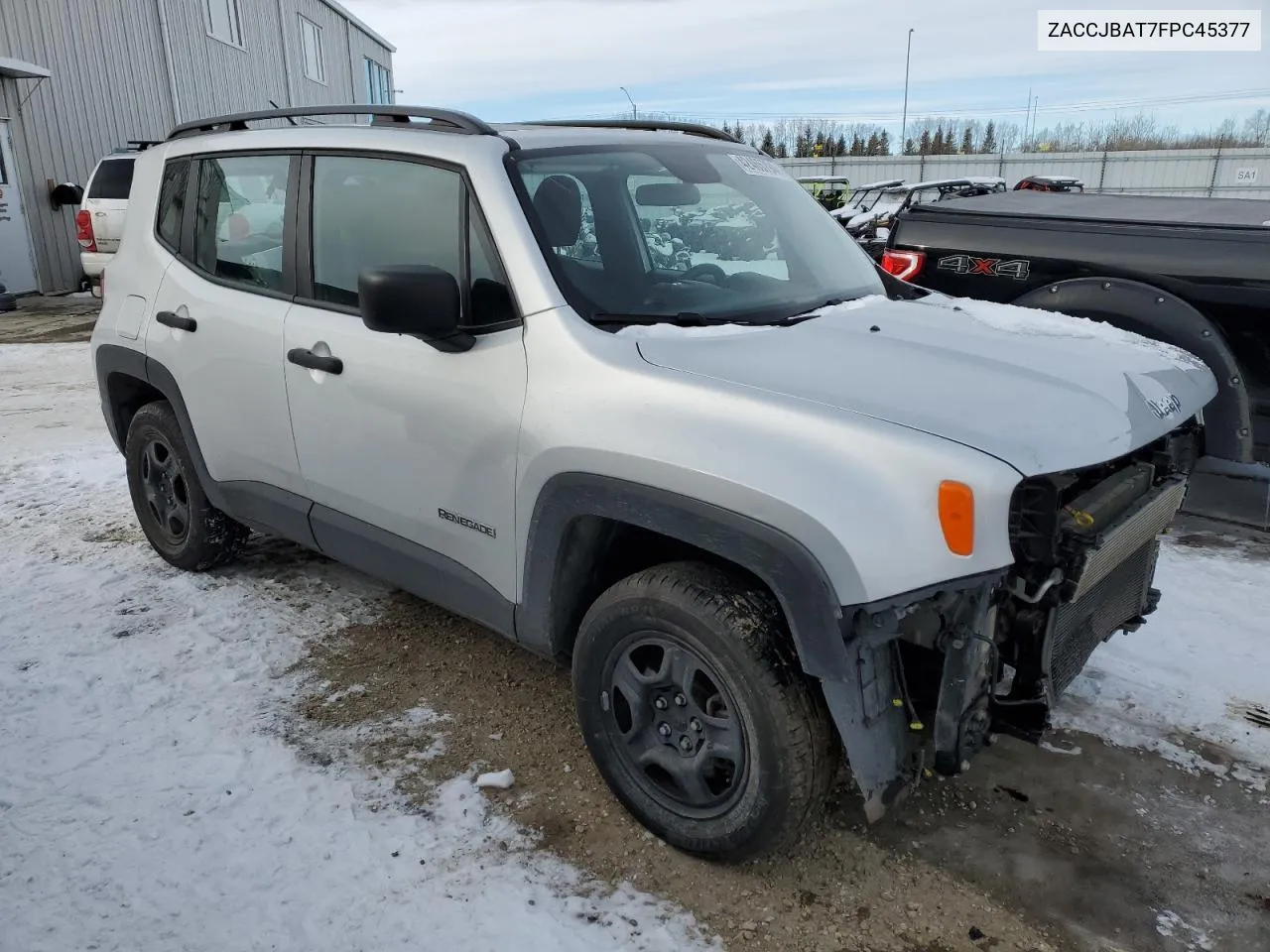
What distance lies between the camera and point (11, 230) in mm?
13906

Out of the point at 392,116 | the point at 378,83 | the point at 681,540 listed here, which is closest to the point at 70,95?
the point at 392,116

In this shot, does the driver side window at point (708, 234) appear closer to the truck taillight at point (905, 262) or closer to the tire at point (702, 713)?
the tire at point (702, 713)

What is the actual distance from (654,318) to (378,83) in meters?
33.7

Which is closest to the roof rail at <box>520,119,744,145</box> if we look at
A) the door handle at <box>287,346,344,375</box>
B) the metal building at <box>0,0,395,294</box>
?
the door handle at <box>287,346,344,375</box>

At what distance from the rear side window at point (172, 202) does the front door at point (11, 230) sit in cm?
1171

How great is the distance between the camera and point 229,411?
3777 millimetres

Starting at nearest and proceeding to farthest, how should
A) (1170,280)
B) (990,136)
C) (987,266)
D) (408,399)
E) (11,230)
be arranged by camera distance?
(408,399), (1170,280), (987,266), (11,230), (990,136)

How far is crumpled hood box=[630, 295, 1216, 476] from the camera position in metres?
2.21

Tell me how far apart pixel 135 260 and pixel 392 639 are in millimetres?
2062

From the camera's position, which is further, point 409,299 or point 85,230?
point 85,230

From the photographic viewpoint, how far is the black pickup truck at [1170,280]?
4.44 m

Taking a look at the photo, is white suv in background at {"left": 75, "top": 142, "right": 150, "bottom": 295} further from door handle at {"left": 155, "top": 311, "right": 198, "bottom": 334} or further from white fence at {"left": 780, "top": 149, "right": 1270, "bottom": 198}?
white fence at {"left": 780, "top": 149, "right": 1270, "bottom": 198}

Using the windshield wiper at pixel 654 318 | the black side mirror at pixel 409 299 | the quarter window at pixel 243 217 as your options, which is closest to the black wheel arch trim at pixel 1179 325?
the windshield wiper at pixel 654 318

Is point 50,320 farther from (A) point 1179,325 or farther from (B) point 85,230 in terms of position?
(A) point 1179,325
